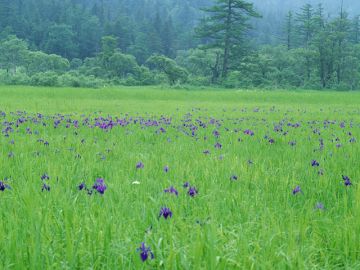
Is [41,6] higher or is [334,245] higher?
[41,6]

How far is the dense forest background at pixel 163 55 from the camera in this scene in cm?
4200

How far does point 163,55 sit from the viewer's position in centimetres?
4538

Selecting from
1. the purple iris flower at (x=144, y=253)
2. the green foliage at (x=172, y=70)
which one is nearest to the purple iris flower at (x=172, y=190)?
the purple iris flower at (x=144, y=253)

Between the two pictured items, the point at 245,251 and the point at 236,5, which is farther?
the point at 236,5

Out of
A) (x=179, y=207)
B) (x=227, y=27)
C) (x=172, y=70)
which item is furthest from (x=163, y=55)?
(x=179, y=207)

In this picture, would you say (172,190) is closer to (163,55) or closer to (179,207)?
(179,207)

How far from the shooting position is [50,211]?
214 cm

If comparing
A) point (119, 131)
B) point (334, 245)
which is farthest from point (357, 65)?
point (334, 245)

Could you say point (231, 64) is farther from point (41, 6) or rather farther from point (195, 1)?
point (195, 1)

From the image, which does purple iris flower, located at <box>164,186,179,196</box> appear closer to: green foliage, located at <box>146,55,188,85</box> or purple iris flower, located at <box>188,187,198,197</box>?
purple iris flower, located at <box>188,187,198,197</box>

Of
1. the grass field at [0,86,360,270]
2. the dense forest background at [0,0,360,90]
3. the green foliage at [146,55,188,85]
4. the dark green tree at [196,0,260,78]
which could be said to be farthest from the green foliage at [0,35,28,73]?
the grass field at [0,86,360,270]

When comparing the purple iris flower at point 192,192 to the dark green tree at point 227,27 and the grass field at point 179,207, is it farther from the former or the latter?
the dark green tree at point 227,27

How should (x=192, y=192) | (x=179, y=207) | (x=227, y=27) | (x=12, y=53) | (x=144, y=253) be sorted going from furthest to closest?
1. (x=12, y=53)
2. (x=227, y=27)
3. (x=192, y=192)
4. (x=179, y=207)
5. (x=144, y=253)

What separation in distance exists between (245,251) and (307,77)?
5520cm
